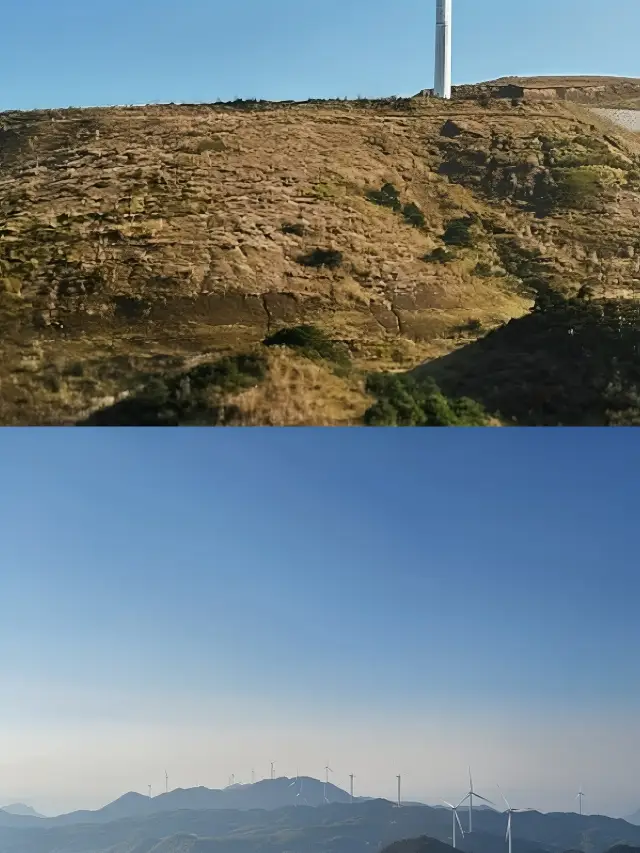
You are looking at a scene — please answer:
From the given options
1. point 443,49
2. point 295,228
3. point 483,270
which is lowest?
point 483,270

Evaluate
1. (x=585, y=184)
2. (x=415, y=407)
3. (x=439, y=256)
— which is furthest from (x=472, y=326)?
(x=585, y=184)

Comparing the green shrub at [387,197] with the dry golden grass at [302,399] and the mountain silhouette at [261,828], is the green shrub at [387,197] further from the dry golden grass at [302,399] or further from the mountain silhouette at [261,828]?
the mountain silhouette at [261,828]

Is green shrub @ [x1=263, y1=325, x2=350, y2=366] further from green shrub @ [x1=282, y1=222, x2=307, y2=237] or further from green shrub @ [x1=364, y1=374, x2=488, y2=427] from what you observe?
green shrub @ [x1=282, y1=222, x2=307, y2=237]

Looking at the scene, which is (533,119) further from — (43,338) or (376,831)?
(376,831)

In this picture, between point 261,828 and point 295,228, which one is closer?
point 261,828

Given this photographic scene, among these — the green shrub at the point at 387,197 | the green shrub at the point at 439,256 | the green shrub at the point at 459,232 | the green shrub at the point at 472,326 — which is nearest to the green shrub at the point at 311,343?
the green shrub at the point at 472,326

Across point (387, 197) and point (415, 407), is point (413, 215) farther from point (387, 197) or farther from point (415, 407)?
point (415, 407)

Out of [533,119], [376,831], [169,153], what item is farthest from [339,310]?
[533,119]
